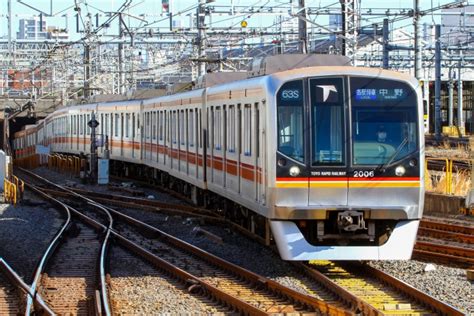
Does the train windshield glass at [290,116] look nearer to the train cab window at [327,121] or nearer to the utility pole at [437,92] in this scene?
the train cab window at [327,121]

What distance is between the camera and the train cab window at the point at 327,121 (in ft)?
35.7

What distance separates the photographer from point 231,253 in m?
13.1

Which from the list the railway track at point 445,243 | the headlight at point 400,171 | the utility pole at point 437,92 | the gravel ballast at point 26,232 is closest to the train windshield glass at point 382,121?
the headlight at point 400,171

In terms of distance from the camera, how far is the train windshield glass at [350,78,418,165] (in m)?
10.9

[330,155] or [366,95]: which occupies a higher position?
[366,95]

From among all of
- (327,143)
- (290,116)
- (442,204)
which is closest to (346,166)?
(327,143)

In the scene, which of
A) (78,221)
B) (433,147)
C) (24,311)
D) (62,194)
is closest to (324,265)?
(24,311)

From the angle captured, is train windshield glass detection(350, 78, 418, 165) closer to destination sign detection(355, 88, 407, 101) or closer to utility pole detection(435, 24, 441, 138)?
destination sign detection(355, 88, 407, 101)

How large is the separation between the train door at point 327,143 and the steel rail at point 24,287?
316cm

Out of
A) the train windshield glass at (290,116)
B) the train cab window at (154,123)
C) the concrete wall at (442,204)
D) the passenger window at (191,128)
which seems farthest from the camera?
the train cab window at (154,123)

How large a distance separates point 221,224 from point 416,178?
588cm

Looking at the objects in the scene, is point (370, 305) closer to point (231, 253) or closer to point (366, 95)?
point (366, 95)

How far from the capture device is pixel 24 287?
1020 cm

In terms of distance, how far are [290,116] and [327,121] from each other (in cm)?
42
